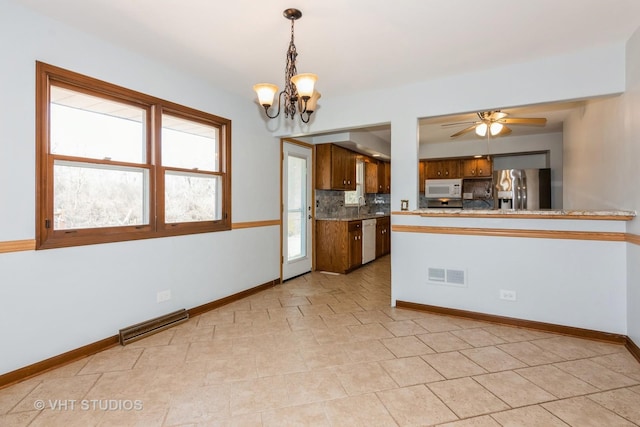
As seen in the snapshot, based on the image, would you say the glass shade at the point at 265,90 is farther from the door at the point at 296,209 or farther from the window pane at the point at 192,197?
the door at the point at 296,209

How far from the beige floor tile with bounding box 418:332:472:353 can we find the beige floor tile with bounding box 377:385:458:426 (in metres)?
0.67

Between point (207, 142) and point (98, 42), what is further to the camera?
point (207, 142)

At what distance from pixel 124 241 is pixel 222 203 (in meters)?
1.24

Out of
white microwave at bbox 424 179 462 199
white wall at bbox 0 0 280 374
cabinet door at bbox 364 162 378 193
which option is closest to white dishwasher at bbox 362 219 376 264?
cabinet door at bbox 364 162 378 193

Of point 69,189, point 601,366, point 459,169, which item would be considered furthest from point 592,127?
point 69,189

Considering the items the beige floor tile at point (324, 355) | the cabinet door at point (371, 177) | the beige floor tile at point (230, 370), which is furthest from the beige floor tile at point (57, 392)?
the cabinet door at point (371, 177)

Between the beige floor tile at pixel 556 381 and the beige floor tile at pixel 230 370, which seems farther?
the beige floor tile at pixel 230 370

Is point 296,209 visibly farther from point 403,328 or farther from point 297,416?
point 297,416

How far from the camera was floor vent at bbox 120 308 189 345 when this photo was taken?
2.80 metres

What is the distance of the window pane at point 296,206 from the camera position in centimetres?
520

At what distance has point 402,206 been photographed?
3.75 meters

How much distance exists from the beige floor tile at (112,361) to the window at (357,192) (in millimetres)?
4682

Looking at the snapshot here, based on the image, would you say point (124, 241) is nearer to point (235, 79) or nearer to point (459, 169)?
point (235, 79)

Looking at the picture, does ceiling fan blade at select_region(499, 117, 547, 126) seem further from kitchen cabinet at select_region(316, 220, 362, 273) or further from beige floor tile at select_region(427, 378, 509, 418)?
beige floor tile at select_region(427, 378, 509, 418)
